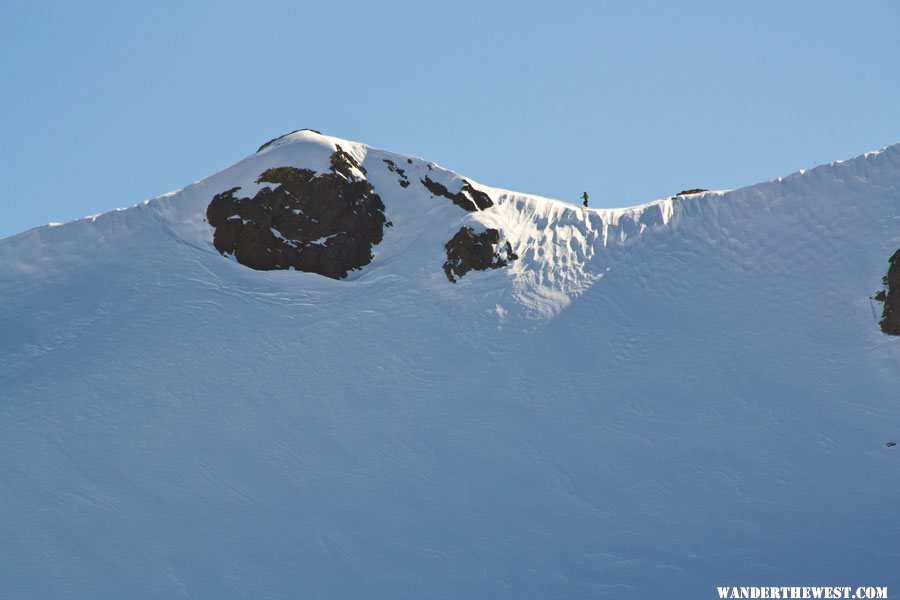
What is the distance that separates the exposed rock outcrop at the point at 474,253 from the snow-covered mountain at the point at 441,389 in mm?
253

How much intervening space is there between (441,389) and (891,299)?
1945 cm

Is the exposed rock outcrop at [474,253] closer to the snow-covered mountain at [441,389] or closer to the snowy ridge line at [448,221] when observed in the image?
the snow-covered mountain at [441,389]

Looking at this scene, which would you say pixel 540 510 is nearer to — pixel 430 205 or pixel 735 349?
→ pixel 735 349

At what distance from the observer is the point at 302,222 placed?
5156cm

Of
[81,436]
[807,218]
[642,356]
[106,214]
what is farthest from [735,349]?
[106,214]

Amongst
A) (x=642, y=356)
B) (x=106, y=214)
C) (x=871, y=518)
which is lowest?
(x=871, y=518)

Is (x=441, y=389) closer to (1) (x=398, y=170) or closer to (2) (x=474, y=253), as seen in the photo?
(2) (x=474, y=253)

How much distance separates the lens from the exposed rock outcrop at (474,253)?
5016 cm

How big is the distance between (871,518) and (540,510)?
10829mm

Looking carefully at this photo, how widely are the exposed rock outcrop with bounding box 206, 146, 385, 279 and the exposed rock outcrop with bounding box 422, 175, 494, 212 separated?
136 inches

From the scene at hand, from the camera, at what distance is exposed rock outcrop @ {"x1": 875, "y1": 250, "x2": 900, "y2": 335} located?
4179cm

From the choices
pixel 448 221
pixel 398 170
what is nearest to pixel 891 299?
pixel 448 221

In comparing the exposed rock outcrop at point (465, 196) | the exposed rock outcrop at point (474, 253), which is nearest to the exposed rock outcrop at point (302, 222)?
the exposed rock outcrop at point (465, 196)

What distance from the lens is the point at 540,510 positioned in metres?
35.2
